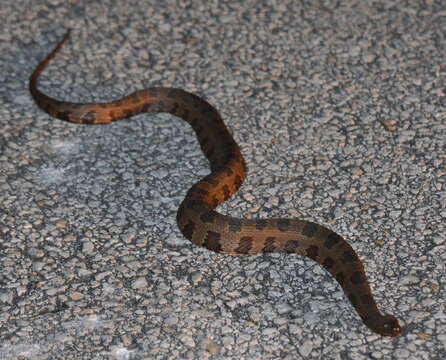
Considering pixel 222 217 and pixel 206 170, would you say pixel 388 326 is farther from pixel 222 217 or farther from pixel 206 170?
pixel 206 170

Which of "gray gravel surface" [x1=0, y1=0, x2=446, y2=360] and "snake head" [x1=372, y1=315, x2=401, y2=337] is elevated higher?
"snake head" [x1=372, y1=315, x2=401, y2=337]

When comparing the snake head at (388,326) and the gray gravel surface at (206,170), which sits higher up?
the snake head at (388,326)

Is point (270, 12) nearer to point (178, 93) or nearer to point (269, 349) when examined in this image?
point (178, 93)

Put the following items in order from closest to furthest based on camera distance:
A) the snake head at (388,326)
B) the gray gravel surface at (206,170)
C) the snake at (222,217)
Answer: the snake head at (388,326)
the gray gravel surface at (206,170)
the snake at (222,217)

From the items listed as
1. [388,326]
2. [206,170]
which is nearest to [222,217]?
[206,170]

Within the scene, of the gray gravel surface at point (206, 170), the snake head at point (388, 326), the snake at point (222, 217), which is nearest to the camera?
the snake head at point (388, 326)

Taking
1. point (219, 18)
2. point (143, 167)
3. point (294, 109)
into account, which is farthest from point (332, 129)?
point (219, 18)

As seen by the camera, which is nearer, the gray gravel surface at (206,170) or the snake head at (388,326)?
the snake head at (388,326)
